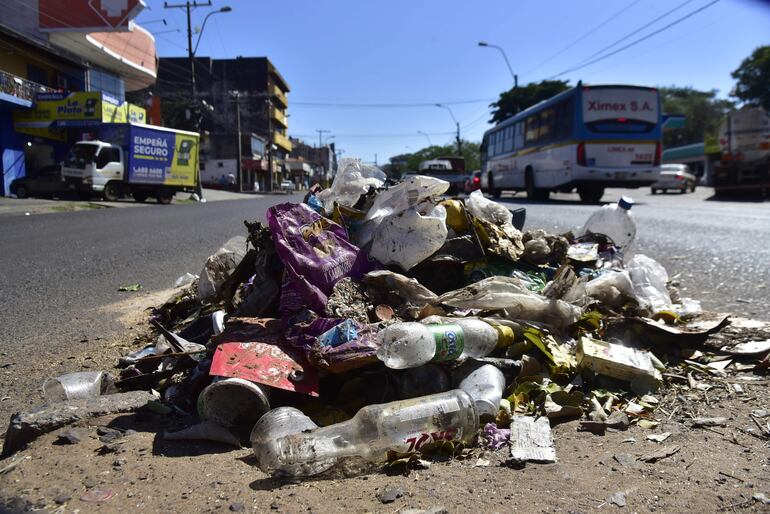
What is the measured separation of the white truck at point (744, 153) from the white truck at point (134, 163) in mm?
20844

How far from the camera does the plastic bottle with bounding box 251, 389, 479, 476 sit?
1.78 metres

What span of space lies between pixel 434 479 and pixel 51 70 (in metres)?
29.1

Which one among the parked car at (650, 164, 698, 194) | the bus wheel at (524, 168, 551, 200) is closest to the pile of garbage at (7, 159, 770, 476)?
the bus wheel at (524, 168, 551, 200)

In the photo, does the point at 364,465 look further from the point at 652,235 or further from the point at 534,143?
the point at 534,143

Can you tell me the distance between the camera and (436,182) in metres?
3.16

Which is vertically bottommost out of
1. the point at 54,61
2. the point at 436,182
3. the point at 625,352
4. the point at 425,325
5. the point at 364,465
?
the point at 364,465

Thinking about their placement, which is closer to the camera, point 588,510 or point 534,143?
point 588,510

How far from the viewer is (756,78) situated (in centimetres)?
3600

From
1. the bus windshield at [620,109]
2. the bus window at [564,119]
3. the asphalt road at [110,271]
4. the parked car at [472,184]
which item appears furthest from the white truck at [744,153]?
the asphalt road at [110,271]

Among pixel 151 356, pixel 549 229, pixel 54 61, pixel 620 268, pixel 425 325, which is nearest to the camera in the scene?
pixel 425 325

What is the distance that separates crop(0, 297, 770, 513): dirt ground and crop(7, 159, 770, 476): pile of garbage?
81 millimetres

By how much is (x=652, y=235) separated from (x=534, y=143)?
417 inches

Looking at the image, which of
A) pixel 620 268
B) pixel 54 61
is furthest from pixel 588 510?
pixel 54 61

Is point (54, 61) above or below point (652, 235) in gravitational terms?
above
